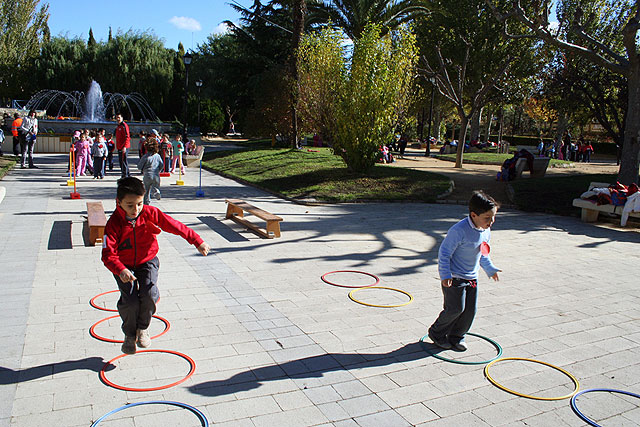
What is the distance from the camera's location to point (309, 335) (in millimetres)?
5684

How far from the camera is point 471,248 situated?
5094 millimetres

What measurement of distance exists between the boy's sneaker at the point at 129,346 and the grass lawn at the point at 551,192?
13670 mm

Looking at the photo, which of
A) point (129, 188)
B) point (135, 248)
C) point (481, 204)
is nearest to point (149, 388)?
point (135, 248)

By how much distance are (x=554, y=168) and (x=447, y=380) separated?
25.2m

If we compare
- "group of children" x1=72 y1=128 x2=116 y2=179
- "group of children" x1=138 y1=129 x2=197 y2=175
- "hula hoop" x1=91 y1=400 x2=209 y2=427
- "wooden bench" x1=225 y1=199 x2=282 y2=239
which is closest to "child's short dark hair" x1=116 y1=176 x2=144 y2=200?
"hula hoop" x1=91 y1=400 x2=209 y2=427

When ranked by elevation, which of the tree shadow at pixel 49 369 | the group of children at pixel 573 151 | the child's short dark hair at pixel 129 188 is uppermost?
the group of children at pixel 573 151

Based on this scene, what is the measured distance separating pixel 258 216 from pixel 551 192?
11.2 metres

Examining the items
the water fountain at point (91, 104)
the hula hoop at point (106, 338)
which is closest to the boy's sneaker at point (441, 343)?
the hula hoop at point (106, 338)

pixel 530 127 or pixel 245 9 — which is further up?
pixel 245 9

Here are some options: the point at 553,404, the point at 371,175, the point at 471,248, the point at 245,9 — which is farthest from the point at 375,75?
the point at 245,9

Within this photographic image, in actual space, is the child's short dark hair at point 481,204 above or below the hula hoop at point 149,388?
above

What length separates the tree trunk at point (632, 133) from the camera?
51.6 feet

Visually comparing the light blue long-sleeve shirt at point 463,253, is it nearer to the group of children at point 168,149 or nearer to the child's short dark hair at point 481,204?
the child's short dark hair at point 481,204

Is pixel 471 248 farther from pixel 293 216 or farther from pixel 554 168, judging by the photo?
pixel 554 168
